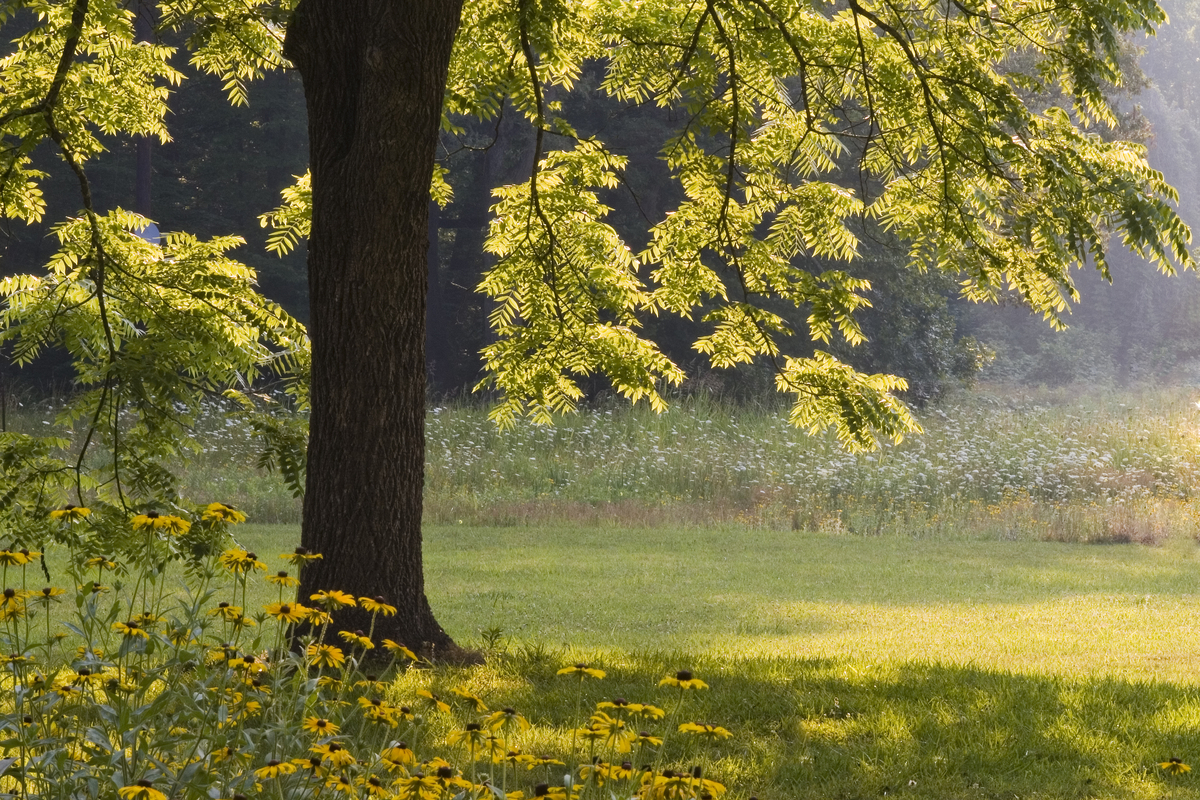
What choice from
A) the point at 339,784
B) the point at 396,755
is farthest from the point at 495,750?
the point at 339,784

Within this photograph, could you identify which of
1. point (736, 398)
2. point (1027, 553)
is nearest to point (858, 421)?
point (1027, 553)

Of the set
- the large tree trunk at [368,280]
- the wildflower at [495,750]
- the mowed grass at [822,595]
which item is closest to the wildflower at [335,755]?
the wildflower at [495,750]

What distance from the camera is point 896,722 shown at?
5.00 meters

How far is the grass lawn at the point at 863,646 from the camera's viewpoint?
4559mm

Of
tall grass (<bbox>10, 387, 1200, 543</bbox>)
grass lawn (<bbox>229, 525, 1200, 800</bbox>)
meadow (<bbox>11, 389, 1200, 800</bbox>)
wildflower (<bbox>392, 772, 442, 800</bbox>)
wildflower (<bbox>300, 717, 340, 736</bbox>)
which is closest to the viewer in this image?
wildflower (<bbox>392, 772, 442, 800</bbox>)

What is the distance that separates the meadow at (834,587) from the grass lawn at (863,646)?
0.08 ft

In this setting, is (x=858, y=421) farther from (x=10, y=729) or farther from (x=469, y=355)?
(x=469, y=355)

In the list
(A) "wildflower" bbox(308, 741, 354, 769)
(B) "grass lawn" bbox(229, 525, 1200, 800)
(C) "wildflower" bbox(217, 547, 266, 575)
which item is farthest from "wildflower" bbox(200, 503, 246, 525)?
(B) "grass lawn" bbox(229, 525, 1200, 800)

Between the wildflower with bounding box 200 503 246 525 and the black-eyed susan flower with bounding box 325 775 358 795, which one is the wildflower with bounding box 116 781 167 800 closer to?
the black-eyed susan flower with bounding box 325 775 358 795

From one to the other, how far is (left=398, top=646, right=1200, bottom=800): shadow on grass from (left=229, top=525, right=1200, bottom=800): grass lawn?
1cm

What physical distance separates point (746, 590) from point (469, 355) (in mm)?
19384

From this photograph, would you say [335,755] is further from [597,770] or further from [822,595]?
[822,595]

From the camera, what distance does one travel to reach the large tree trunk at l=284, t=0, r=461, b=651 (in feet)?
18.5

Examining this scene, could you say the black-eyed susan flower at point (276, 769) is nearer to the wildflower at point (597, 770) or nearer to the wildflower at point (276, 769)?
the wildflower at point (276, 769)
